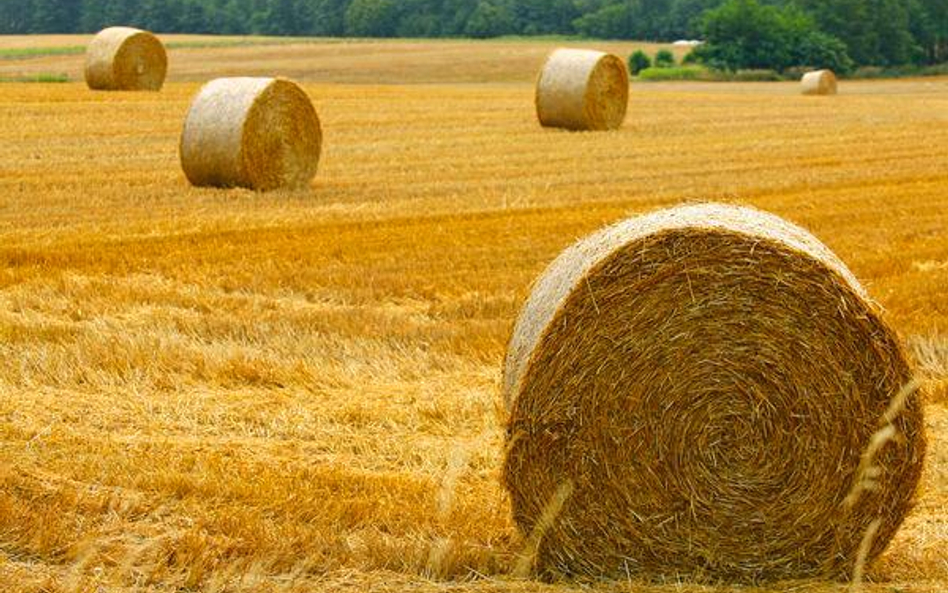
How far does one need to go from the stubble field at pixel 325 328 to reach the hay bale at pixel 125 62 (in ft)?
18.3

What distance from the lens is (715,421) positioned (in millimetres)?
5715

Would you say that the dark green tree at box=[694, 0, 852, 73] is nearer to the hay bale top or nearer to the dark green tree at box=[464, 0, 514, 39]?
the dark green tree at box=[464, 0, 514, 39]

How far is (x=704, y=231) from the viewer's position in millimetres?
5730

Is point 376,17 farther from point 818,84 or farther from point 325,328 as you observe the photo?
point 325,328

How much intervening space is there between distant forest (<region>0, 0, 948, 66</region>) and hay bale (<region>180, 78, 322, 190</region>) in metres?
57.2

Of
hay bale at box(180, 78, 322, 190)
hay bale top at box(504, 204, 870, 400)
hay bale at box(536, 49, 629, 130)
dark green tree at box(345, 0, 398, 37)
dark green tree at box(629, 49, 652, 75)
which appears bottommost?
dark green tree at box(629, 49, 652, 75)

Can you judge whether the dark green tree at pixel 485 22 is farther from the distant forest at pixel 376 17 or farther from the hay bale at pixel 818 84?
the hay bale at pixel 818 84

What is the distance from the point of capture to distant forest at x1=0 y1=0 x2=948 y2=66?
252 ft

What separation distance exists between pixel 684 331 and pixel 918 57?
61.3 meters

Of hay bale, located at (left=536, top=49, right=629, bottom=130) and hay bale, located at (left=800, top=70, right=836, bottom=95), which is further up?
hay bale, located at (left=536, top=49, right=629, bottom=130)

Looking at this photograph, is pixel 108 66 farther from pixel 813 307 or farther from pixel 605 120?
pixel 813 307

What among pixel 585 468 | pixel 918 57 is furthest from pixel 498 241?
pixel 918 57

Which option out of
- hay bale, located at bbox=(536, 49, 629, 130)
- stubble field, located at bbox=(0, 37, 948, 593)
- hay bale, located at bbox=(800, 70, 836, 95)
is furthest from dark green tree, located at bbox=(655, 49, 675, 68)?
stubble field, located at bbox=(0, 37, 948, 593)

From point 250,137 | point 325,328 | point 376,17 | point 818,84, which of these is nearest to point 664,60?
point 818,84
